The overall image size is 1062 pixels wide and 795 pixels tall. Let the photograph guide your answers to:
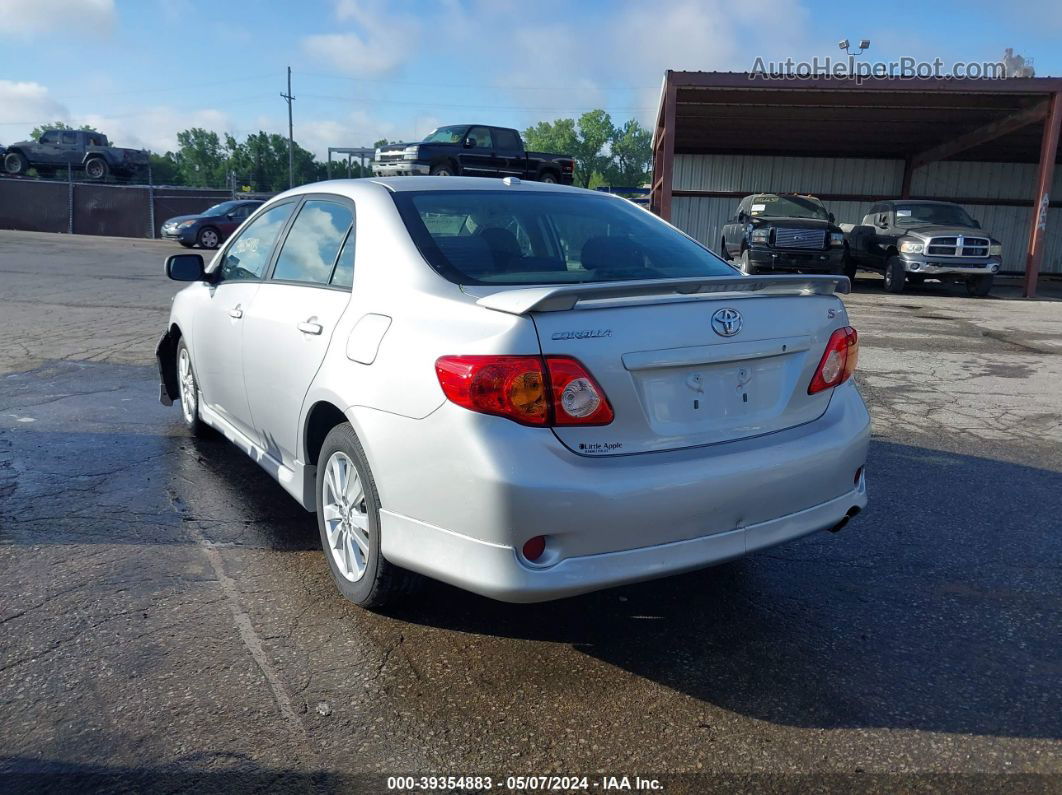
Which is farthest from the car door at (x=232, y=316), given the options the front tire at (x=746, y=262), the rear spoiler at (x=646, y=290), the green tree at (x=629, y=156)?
the green tree at (x=629, y=156)

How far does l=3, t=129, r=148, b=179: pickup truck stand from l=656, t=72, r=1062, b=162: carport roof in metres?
21.5

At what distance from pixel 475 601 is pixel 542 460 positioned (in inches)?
42.8

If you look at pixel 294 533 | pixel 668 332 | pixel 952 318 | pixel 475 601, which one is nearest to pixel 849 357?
pixel 668 332

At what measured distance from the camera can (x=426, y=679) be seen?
2.90m

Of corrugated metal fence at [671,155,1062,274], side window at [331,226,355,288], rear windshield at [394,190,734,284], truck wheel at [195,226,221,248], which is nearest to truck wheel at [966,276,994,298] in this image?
corrugated metal fence at [671,155,1062,274]

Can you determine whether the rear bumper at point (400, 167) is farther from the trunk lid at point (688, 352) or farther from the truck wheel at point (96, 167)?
the truck wheel at point (96, 167)

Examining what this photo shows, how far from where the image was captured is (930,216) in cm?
1814

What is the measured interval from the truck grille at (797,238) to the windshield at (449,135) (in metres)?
7.46

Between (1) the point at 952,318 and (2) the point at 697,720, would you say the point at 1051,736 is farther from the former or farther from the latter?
(1) the point at 952,318

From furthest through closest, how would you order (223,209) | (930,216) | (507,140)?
(223,209) < (507,140) < (930,216)

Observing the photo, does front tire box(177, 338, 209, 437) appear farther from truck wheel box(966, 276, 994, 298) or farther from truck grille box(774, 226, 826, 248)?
truck wheel box(966, 276, 994, 298)

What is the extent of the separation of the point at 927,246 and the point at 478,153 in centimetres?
967

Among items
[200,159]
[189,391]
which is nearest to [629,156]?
[200,159]

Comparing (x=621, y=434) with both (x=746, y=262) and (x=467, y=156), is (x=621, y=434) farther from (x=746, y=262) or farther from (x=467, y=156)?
(x=467, y=156)
